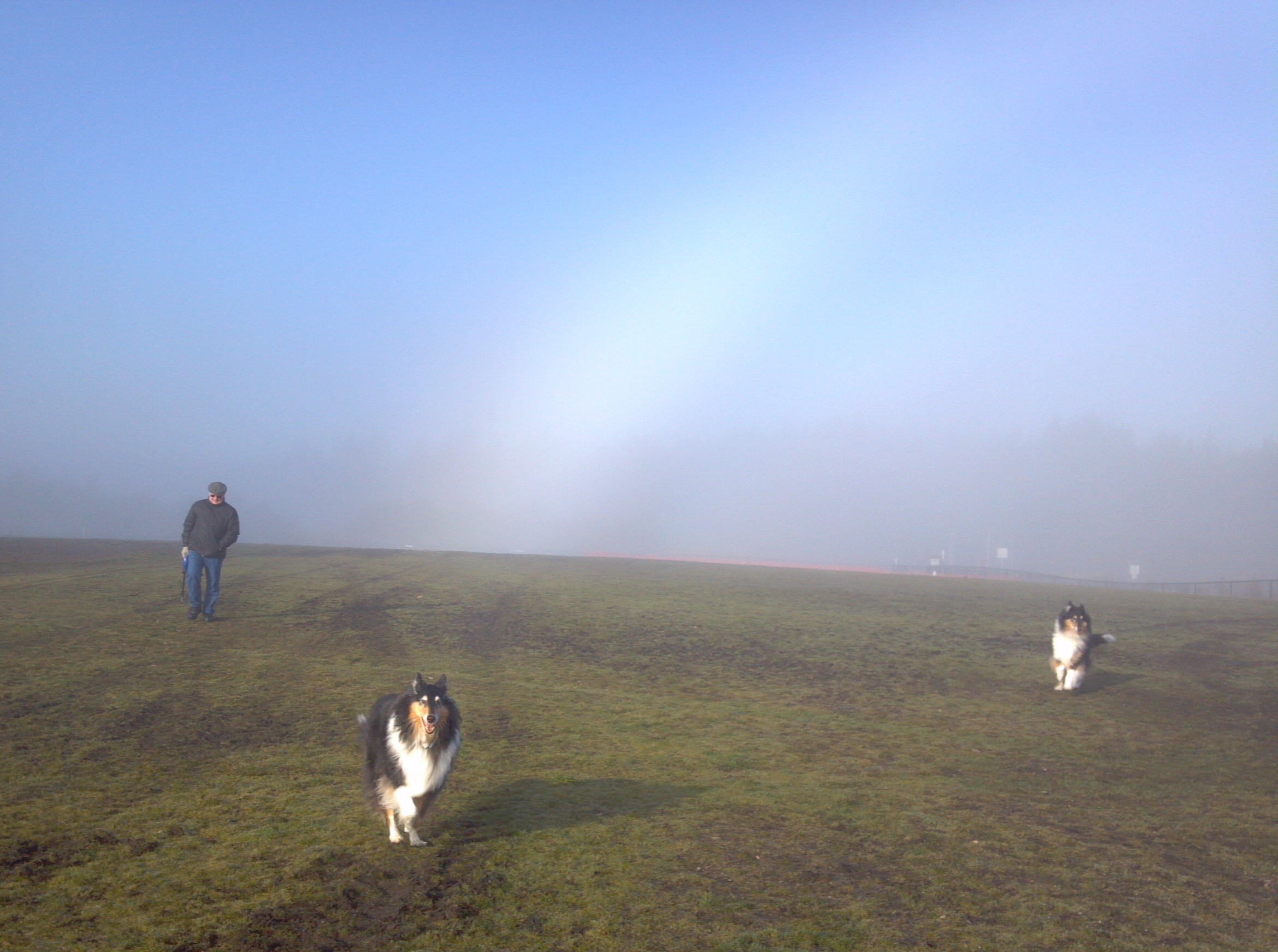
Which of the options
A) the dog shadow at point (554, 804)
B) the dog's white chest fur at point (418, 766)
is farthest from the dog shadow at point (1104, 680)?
the dog's white chest fur at point (418, 766)

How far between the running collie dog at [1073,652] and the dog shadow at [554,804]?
25.9 ft

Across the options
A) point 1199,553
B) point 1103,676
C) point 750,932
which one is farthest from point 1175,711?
point 1199,553

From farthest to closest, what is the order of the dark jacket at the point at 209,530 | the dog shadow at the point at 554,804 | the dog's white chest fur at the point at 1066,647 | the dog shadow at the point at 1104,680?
the dark jacket at the point at 209,530
the dog shadow at the point at 1104,680
the dog's white chest fur at the point at 1066,647
the dog shadow at the point at 554,804

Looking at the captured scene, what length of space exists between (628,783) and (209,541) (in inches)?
377

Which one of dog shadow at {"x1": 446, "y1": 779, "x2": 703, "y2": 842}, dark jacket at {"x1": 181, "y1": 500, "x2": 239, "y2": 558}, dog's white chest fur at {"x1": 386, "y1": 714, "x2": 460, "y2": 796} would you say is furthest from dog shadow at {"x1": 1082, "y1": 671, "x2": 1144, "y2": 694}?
dark jacket at {"x1": 181, "y1": 500, "x2": 239, "y2": 558}

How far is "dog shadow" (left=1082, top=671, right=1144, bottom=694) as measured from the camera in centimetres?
1405

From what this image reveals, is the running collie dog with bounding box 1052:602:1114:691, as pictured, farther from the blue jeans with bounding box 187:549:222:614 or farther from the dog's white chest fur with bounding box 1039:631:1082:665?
the blue jeans with bounding box 187:549:222:614

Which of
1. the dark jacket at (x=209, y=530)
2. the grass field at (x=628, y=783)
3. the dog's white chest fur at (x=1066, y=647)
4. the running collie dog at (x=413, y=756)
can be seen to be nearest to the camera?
the grass field at (x=628, y=783)

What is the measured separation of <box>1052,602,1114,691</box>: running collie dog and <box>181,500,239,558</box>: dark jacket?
13166 mm

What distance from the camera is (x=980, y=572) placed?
253 ft

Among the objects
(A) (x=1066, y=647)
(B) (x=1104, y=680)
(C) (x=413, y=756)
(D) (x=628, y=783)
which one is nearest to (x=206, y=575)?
(D) (x=628, y=783)

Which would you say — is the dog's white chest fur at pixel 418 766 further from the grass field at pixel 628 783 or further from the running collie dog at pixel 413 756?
the grass field at pixel 628 783

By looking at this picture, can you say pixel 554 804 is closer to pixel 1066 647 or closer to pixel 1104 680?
pixel 1066 647

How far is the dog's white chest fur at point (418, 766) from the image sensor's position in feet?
21.7
